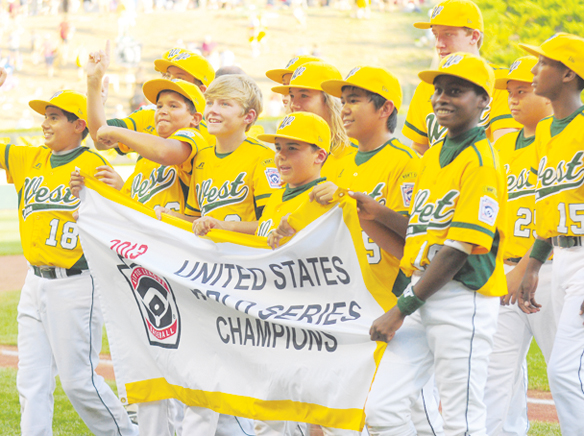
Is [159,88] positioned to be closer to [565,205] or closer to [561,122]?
[561,122]

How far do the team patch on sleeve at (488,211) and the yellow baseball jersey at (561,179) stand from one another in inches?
34.6

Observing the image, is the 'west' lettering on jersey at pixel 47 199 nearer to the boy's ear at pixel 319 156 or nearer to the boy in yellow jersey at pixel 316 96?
the boy in yellow jersey at pixel 316 96

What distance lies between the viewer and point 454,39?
15.9 ft

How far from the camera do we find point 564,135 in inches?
156

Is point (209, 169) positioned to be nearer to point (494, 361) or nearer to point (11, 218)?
point (494, 361)

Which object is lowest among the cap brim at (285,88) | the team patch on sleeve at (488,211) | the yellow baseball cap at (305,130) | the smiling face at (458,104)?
the team patch on sleeve at (488,211)

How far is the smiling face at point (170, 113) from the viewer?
4.86 meters

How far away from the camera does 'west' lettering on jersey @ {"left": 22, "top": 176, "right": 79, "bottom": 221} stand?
16.2 ft

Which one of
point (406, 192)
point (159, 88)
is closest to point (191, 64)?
point (159, 88)

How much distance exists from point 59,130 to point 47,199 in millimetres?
510

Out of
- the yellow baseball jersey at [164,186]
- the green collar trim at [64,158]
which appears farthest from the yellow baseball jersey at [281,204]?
the green collar trim at [64,158]

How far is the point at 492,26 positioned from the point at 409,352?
29.0m

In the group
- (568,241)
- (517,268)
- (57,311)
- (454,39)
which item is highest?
(454,39)

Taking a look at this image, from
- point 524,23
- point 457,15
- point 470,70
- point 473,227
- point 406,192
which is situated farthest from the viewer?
point 524,23
